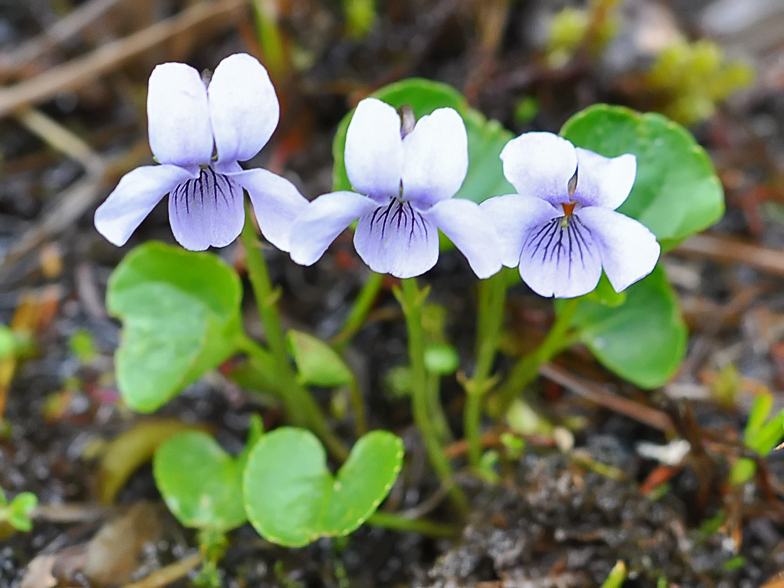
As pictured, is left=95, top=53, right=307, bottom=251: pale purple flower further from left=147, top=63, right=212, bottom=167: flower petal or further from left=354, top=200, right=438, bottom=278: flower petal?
left=354, top=200, right=438, bottom=278: flower petal

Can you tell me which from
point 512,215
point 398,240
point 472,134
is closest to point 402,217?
point 398,240

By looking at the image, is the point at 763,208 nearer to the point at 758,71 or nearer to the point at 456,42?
the point at 758,71

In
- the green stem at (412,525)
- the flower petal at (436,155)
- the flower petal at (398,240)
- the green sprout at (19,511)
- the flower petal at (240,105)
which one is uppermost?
the flower petal at (240,105)

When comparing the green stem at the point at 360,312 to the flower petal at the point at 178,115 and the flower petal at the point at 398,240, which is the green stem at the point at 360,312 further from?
the flower petal at the point at 178,115

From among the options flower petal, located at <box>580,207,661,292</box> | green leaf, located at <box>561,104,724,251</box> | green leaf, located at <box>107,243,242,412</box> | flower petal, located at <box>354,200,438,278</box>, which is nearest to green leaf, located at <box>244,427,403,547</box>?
green leaf, located at <box>107,243,242,412</box>

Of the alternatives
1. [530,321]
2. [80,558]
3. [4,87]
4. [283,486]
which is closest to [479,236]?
[283,486]

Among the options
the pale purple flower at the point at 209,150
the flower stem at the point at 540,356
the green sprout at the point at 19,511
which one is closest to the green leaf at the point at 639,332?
the flower stem at the point at 540,356
